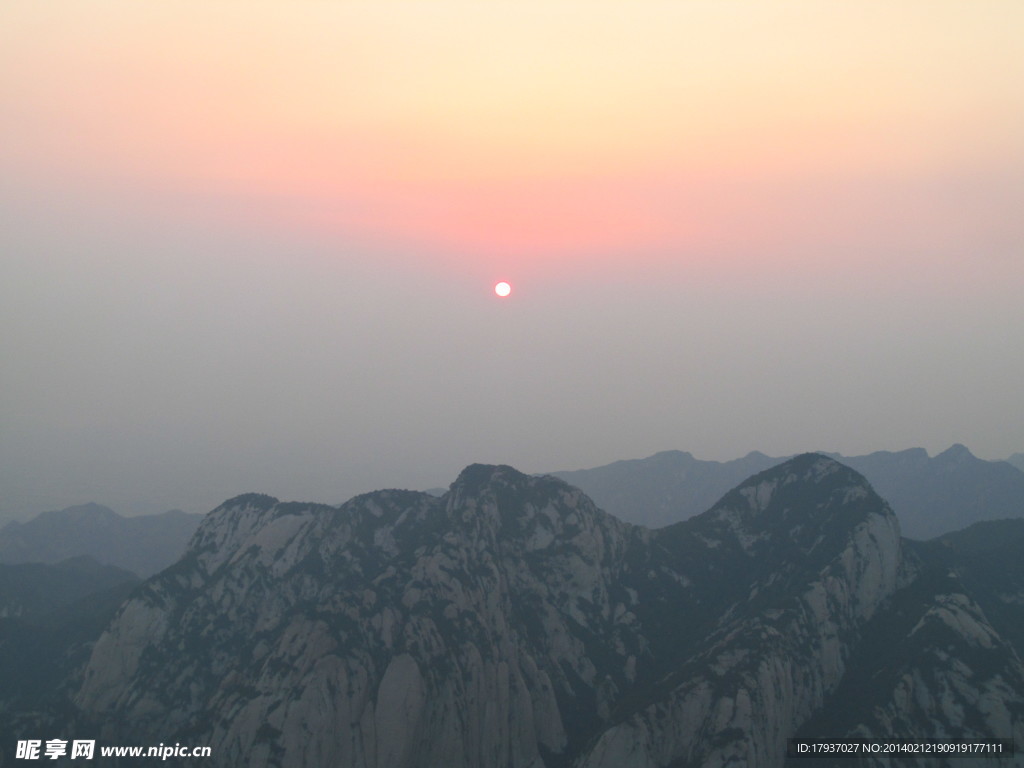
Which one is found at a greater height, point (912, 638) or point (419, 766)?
point (912, 638)

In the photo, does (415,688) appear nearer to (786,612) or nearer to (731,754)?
(731,754)

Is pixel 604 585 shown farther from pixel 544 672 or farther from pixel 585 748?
pixel 585 748

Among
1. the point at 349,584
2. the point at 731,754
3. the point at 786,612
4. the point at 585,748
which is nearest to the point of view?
the point at 731,754

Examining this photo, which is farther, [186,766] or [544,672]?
A: [544,672]

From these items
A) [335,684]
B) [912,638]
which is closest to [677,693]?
[912,638]

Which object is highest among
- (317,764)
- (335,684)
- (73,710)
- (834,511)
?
(834,511)

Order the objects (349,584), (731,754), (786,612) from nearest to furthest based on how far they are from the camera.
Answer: (731,754) < (786,612) < (349,584)

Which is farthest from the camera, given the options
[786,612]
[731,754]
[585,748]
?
[786,612]

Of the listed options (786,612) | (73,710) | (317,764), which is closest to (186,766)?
(317,764)

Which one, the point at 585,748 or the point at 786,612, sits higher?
the point at 786,612
